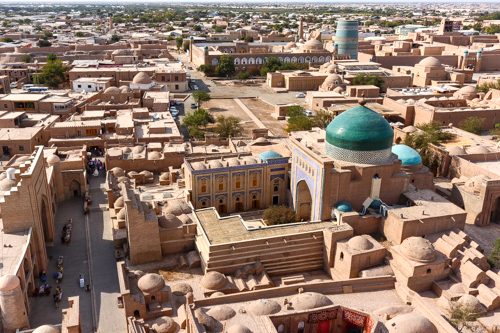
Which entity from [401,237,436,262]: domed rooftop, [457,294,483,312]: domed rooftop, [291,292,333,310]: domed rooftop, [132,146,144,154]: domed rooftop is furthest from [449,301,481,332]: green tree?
[132,146,144,154]: domed rooftop

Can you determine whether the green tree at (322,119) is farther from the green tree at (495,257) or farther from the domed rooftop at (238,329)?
the domed rooftop at (238,329)

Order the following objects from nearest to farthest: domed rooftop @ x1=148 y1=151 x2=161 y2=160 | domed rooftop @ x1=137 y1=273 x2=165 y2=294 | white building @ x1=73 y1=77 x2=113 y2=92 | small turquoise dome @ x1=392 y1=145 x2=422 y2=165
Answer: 1. domed rooftop @ x1=137 y1=273 x2=165 y2=294
2. small turquoise dome @ x1=392 y1=145 x2=422 y2=165
3. domed rooftop @ x1=148 y1=151 x2=161 y2=160
4. white building @ x1=73 y1=77 x2=113 y2=92

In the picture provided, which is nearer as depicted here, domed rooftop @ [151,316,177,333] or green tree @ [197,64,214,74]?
domed rooftop @ [151,316,177,333]

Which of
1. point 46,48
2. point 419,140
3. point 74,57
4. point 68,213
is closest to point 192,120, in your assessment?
point 68,213

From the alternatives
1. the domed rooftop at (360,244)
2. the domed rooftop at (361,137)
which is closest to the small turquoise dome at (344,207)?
the domed rooftop at (360,244)

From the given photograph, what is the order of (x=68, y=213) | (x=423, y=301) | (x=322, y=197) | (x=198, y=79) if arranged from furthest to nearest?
1. (x=198, y=79)
2. (x=68, y=213)
3. (x=322, y=197)
4. (x=423, y=301)

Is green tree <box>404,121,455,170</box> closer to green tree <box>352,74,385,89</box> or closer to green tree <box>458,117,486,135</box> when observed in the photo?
green tree <box>458,117,486,135</box>

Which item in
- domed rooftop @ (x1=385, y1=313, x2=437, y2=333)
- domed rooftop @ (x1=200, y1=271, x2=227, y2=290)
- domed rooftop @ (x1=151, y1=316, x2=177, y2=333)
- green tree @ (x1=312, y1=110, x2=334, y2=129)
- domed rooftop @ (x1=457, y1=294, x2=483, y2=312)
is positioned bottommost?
domed rooftop @ (x1=151, y1=316, x2=177, y2=333)

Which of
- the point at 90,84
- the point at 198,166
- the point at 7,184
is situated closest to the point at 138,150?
the point at 198,166

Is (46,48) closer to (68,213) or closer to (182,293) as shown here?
(68,213)
